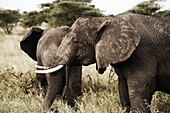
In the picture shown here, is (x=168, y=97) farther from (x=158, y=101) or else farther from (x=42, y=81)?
(x=42, y=81)

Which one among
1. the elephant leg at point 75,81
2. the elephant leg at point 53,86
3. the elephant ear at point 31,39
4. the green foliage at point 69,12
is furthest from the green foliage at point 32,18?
the elephant leg at point 53,86

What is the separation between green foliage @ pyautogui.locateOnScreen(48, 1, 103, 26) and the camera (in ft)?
60.1

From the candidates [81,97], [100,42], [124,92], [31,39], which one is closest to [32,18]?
[31,39]

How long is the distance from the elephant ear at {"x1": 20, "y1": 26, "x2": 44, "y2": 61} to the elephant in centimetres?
115

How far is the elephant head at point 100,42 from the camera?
179 cm

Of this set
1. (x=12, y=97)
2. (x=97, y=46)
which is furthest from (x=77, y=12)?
(x=97, y=46)

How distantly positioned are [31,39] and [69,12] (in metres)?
16.4

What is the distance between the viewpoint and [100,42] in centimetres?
190

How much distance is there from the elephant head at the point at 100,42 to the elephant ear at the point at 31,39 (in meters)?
1.11

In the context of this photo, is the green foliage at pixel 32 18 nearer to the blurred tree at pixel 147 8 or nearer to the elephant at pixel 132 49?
the blurred tree at pixel 147 8

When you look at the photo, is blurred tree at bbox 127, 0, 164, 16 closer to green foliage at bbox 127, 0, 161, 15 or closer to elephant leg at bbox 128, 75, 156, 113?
green foliage at bbox 127, 0, 161, 15

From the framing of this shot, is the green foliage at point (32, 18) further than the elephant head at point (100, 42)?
Yes

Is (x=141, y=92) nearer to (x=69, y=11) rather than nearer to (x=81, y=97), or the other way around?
(x=81, y=97)

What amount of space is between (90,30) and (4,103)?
188 cm
